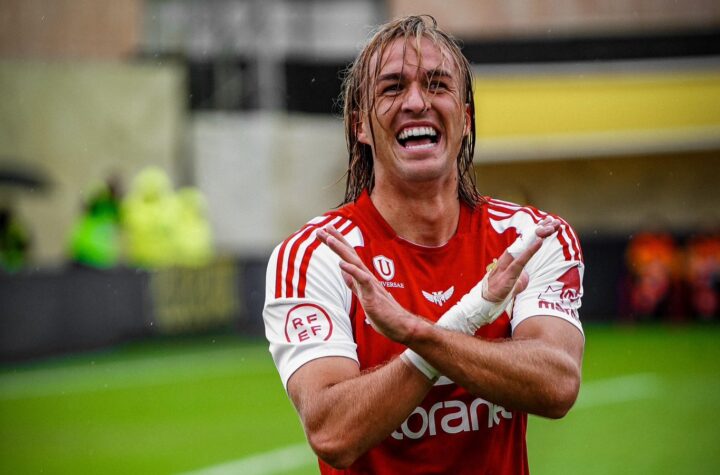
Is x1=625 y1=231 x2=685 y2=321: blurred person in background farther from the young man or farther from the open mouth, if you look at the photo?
the open mouth

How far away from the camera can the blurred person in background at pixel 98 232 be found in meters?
16.6

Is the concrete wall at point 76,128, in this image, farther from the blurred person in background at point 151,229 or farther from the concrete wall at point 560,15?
the concrete wall at point 560,15

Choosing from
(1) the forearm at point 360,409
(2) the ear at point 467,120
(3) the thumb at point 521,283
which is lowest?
(1) the forearm at point 360,409

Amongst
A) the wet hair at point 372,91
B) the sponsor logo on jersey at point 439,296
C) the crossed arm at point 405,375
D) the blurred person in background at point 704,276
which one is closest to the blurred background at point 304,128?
the blurred person in background at point 704,276

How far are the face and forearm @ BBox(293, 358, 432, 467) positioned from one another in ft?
2.51

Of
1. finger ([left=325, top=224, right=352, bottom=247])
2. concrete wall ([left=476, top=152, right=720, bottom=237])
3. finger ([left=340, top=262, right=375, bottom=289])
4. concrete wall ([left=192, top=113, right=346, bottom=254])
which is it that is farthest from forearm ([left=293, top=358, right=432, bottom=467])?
concrete wall ([left=476, top=152, right=720, bottom=237])

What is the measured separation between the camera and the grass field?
9523 mm

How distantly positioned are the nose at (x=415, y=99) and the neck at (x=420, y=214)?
0.94 ft

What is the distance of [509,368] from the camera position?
11.4ft

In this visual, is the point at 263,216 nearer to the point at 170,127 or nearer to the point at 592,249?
the point at 170,127

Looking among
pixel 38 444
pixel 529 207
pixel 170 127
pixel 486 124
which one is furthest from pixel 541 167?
pixel 529 207

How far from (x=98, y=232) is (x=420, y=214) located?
13.5 meters

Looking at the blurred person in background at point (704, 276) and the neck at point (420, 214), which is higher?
the neck at point (420, 214)

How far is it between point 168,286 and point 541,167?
1048cm
